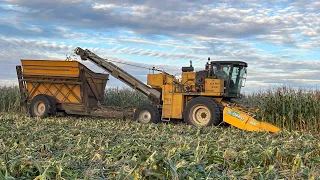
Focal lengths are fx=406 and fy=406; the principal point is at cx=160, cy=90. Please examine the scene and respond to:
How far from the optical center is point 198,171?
4031 millimetres

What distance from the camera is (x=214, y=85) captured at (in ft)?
40.4

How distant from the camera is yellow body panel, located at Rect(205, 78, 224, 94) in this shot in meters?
12.2

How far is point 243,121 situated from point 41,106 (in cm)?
749

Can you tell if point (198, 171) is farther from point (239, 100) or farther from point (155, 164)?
point (239, 100)

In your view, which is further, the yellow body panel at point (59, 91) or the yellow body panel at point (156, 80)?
the yellow body panel at point (59, 91)

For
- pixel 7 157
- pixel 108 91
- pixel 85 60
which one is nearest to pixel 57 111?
pixel 85 60

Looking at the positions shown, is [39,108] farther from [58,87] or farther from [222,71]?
→ [222,71]

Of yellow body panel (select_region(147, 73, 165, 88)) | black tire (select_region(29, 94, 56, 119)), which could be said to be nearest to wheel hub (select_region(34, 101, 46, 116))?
black tire (select_region(29, 94, 56, 119))

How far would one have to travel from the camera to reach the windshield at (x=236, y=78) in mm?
12656

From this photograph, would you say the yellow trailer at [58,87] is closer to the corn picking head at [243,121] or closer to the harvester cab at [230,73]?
the harvester cab at [230,73]

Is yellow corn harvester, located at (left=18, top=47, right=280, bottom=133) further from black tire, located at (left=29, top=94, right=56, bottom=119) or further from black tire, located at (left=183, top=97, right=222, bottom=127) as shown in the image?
black tire, located at (left=29, top=94, right=56, bottom=119)

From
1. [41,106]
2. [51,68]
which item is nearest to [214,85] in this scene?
[51,68]

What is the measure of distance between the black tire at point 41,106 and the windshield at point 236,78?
6289 millimetres

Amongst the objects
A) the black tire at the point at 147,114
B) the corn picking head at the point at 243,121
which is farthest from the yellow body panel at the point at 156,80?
the corn picking head at the point at 243,121
